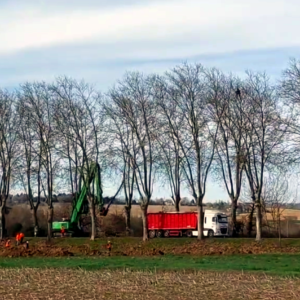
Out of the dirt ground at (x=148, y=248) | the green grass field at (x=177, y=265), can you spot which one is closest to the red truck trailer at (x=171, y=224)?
the dirt ground at (x=148, y=248)

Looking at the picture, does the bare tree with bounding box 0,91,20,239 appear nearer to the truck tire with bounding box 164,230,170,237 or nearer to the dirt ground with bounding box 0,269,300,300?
the truck tire with bounding box 164,230,170,237

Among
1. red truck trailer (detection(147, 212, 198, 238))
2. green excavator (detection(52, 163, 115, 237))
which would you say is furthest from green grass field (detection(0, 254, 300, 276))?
red truck trailer (detection(147, 212, 198, 238))

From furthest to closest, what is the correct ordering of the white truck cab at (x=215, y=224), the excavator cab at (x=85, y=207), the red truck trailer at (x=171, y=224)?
the excavator cab at (x=85, y=207)
the white truck cab at (x=215, y=224)
the red truck trailer at (x=171, y=224)

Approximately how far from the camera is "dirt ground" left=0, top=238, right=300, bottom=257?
4584 centimetres

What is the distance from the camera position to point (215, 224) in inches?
2692

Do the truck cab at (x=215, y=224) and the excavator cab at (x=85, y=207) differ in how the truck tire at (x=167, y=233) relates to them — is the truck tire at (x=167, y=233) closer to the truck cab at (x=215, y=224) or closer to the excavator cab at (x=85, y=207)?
the truck cab at (x=215, y=224)

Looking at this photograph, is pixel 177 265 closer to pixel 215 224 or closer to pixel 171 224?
pixel 171 224

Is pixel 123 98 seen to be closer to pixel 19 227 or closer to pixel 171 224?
pixel 171 224

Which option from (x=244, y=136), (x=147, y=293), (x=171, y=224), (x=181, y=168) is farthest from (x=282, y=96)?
(x=147, y=293)

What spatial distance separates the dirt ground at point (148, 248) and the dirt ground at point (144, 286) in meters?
19.4

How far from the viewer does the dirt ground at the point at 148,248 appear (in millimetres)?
45844

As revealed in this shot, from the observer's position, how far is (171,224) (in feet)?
221

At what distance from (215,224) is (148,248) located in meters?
18.3

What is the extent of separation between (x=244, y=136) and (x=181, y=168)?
715 cm
